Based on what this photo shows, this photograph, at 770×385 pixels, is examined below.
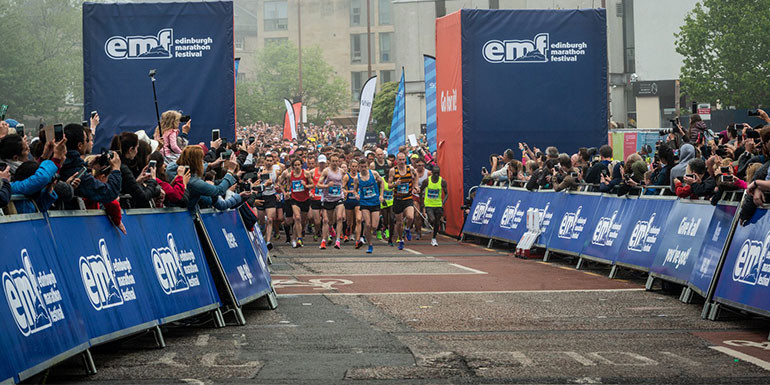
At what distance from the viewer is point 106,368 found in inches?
340

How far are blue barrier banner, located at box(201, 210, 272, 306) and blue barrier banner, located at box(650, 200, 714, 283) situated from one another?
5.08 meters

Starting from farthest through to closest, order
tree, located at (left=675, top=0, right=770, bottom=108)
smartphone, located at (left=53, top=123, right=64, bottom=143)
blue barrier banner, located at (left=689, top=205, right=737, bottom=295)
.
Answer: tree, located at (left=675, top=0, right=770, bottom=108) < blue barrier banner, located at (left=689, top=205, right=737, bottom=295) < smartphone, located at (left=53, top=123, right=64, bottom=143)

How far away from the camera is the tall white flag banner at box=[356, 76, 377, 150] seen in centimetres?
3497

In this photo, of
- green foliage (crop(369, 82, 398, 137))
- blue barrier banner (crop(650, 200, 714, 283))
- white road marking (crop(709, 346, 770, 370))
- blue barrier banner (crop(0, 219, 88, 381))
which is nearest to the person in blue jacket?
blue barrier banner (crop(0, 219, 88, 381))

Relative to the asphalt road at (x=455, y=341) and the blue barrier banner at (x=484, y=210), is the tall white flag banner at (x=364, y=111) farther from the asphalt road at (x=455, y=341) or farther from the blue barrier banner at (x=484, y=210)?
the asphalt road at (x=455, y=341)

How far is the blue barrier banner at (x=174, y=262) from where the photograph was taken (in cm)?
1006

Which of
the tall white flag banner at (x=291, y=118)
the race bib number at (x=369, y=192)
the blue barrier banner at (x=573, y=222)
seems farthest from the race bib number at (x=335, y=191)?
the tall white flag banner at (x=291, y=118)

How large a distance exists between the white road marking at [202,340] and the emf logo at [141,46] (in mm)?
10740

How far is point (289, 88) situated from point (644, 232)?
89419mm

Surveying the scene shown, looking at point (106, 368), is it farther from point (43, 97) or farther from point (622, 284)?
point (43, 97)

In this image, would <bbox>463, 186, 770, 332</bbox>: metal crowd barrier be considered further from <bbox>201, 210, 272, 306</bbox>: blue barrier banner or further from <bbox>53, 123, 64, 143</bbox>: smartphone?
<bbox>53, 123, 64, 143</bbox>: smartphone

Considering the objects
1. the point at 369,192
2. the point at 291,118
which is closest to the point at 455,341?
the point at 369,192

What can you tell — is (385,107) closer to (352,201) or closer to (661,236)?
(352,201)

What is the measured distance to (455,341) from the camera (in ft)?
32.8
